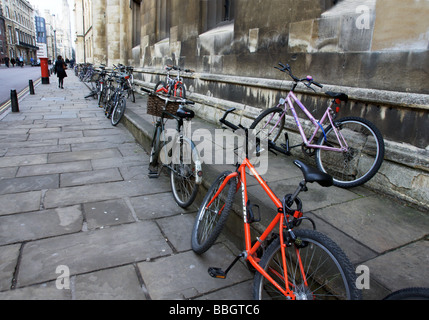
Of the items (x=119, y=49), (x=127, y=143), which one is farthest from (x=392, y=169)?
(x=119, y=49)

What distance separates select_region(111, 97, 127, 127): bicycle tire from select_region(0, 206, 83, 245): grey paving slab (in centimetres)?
463

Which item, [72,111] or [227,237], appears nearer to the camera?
[227,237]

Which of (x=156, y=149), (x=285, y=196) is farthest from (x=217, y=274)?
(x=156, y=149)

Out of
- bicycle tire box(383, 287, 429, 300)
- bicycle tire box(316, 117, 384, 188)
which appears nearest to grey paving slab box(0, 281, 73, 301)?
bicycle tire box(383, 287, 429, 300)

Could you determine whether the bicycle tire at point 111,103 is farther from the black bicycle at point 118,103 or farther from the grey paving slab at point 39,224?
the grey paving slab at point 39,224

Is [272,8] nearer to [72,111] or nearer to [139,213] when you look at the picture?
[139,213]

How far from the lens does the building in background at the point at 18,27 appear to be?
72.6m

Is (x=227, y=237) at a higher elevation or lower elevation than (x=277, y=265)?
lower

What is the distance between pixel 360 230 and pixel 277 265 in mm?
1026

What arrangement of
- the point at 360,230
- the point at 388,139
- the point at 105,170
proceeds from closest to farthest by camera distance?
1. the point at 360,230
2. the point at 388,139
3. the point at 105,170

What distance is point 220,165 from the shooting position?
13.3 feet

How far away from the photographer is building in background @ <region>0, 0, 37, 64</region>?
7262 cm

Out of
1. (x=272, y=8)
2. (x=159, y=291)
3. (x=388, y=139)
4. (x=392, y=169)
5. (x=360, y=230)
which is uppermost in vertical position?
(x=272, y=8)

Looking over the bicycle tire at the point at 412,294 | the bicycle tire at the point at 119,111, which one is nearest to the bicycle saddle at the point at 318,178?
the bicycle tire at the point at 412,294
